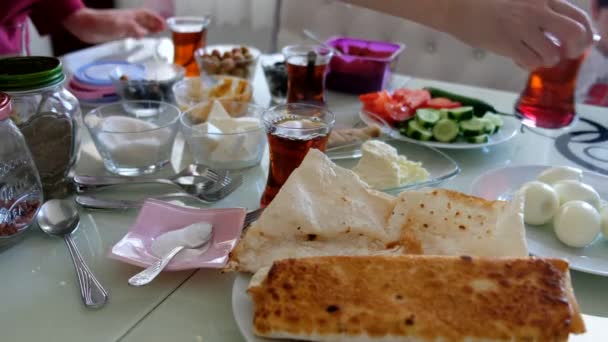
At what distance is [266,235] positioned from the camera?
646 millimetres

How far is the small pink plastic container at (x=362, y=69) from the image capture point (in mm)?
1313

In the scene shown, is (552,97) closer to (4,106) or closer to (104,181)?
(104,181)

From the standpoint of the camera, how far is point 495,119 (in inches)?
43.4

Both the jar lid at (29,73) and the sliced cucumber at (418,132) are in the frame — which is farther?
the sliced cucumber at (418,132)

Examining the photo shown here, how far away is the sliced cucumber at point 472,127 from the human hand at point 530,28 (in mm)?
150

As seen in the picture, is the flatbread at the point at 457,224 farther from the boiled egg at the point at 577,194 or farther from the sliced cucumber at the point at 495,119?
the sliced cucumber at the point at 495,119

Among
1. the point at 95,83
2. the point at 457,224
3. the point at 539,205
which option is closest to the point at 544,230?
the point at 539,205

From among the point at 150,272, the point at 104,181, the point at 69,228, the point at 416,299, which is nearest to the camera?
the point at 416,299

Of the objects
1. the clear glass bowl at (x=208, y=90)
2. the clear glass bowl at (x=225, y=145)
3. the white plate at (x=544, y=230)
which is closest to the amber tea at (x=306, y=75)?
the clear glass bowl at (x=208, y=90)

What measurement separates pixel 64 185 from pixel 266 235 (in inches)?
16.0

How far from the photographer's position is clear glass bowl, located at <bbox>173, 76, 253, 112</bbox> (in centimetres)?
117

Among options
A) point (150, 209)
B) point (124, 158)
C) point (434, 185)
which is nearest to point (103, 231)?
point (150, 209)

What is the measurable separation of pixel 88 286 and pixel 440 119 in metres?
0.74

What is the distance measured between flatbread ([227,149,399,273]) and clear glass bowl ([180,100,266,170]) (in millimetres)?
264
